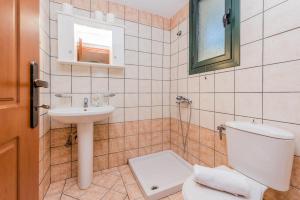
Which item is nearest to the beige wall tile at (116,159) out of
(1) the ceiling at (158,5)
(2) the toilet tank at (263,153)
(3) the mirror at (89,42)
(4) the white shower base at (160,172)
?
(4) the white shower base at (160,172)

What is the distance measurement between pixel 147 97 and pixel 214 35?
1.10 meters

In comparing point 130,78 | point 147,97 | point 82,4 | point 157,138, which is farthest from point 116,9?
point 157,138

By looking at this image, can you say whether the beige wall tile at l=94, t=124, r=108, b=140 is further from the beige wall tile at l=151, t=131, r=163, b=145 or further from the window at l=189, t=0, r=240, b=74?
the window at l=189, t=0, r=240, b=74

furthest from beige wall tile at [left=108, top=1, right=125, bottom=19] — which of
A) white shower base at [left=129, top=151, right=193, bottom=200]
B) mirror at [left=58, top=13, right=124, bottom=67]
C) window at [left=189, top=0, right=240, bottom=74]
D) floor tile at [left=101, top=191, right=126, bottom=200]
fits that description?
floor tile at [left=101, top=191, right=126, bottom=200]

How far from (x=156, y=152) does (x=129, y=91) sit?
3.23ft

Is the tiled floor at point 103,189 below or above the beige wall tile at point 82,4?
below

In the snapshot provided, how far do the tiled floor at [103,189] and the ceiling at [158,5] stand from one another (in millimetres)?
2119

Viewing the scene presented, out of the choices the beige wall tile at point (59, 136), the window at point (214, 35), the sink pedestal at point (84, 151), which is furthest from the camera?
the beige wall tile at point (59, 136)

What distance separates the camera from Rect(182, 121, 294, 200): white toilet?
0.81 metres

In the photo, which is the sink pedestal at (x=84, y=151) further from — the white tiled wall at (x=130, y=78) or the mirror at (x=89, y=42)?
the mirror at (x=89, y=42)

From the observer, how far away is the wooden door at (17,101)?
470mm

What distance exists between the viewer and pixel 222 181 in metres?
0.84

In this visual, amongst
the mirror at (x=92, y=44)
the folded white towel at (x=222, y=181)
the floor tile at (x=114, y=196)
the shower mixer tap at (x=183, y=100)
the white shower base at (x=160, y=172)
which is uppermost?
the mirror at (x=92, y=44)

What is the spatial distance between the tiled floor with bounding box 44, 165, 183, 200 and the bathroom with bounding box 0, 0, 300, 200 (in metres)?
0.01
